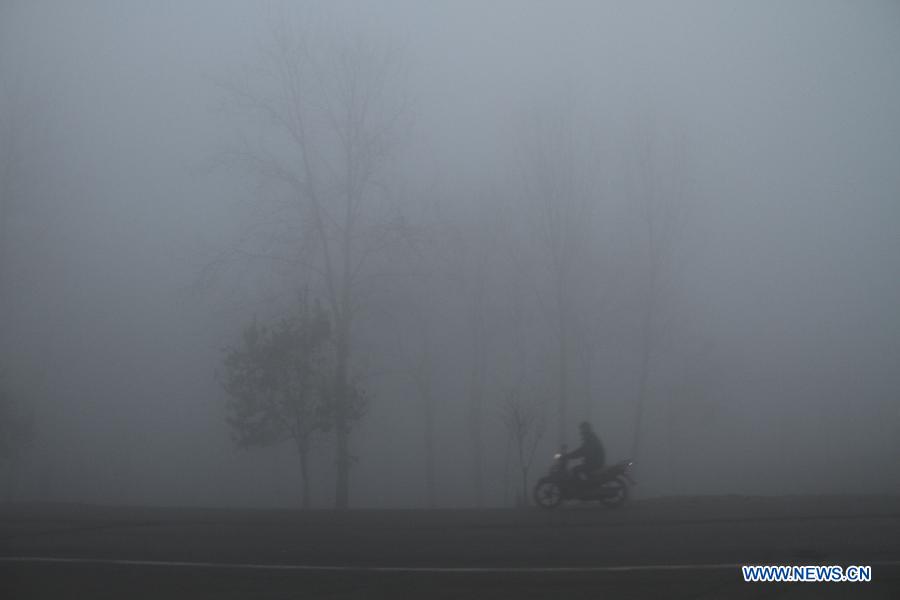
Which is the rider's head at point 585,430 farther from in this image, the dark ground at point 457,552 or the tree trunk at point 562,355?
the tree trunk at point 562,355

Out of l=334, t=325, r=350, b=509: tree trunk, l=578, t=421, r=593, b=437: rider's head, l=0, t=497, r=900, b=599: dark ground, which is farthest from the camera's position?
l=334, t=325, r=350, b=509: tree trunk

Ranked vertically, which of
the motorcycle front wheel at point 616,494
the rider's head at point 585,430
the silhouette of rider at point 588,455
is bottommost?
the motorcycle front wheel at point 616,494

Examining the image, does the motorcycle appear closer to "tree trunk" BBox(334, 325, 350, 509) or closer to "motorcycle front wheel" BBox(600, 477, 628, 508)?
"motorcycle front wheel" BBox(600, 477, 628, 508)

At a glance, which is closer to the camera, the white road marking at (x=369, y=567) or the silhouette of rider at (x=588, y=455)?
the white road marking at (x=369, y=567)

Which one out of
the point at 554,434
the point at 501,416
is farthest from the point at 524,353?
the point at 501,416

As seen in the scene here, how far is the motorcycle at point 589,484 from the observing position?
53.6 ft

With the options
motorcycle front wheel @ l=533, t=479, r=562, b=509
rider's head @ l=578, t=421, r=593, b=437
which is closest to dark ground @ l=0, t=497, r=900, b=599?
motorcycle front wheel @ l=533, t=479, r=562, b=509

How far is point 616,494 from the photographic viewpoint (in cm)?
1638

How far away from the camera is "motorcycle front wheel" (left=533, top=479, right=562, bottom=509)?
16609 millimetres

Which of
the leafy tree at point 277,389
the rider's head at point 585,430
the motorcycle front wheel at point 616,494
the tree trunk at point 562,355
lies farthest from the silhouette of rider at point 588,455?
the tree trunk at point 562,355

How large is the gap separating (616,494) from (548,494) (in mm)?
1385

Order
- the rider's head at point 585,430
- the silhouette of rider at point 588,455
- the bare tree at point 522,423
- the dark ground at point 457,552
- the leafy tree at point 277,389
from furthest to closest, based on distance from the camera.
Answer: the leafy tree at point 277,389
the bare tree at point 522,423
the rider's head at point 585,430
the silhouette of rider at point 588,455
the dark ground at point 457,552

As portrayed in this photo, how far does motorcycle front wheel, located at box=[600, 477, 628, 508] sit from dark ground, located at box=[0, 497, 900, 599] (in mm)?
366

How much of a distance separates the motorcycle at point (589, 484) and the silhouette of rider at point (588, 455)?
9 cm
